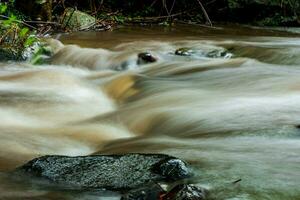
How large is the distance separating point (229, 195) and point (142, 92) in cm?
328

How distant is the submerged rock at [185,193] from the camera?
245 centimetres

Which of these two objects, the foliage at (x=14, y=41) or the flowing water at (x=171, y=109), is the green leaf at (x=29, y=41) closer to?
the foliage at (x=14, y=41)

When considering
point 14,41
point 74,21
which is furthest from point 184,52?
point 74,21

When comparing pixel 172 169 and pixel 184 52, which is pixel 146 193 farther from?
pixel 184 52

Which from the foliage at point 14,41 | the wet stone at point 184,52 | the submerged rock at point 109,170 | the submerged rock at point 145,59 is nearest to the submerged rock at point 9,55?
the foliage at point 14,41

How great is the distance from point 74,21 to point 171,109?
620 centimetres

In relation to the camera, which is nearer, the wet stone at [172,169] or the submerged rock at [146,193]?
the submerged rock at [146,193]

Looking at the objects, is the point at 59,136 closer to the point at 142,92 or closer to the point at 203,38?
the point at 142,92

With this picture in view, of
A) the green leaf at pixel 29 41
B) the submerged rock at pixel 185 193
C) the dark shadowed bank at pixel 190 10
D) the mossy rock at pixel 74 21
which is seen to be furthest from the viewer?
the dark shadowed bank at pixel 190 10

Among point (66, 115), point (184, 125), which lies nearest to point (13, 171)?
point (184, 125)

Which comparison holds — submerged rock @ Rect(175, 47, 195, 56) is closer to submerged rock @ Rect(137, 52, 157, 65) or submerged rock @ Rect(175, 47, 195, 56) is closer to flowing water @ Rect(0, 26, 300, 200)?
flowing water @ Rect(0, 26, 300, 200)

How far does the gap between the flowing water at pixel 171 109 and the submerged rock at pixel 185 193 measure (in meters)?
0.10

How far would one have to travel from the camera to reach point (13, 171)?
10.3ft

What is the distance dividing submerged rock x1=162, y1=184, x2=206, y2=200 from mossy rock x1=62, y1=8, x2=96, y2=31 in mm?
8253
